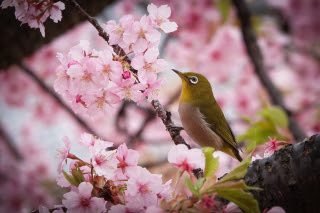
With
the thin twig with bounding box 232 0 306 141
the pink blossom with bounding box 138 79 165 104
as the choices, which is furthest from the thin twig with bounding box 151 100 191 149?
the thin twig with bounding box 232 0 306 141

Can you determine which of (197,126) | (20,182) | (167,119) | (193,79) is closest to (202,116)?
(197,126)

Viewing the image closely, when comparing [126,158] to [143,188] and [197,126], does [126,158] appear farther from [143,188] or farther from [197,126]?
[197,126]

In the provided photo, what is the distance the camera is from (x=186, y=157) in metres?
0.70

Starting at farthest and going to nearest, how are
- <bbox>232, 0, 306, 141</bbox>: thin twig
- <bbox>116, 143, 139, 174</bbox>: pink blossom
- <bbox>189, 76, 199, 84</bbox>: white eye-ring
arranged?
<bbox>232, 0, 306, 141</bbox>: thin twig
<bbox>189, 76, 199, 84</bbox>: white eye-ring
<bbox>116, 143, 139, 174</bbox>: pink blossom

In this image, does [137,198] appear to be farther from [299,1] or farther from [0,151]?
[299,1]

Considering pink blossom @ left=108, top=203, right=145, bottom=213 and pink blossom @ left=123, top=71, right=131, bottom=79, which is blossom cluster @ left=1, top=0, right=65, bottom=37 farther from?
pink blossom @ left=108, top=203, right=145, bottom=213

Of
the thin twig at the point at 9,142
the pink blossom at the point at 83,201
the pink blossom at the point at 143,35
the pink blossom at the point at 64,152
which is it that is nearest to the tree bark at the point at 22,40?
the pink blossom at the point at 143,35

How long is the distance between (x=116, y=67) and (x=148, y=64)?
92mm

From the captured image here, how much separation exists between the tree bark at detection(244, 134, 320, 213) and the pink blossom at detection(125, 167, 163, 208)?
0.71ft

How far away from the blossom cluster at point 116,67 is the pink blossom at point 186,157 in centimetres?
20

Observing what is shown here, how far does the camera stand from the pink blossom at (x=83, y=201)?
2.28 ft

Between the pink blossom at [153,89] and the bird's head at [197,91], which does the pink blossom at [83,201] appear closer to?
the pink blossom at [153,89]

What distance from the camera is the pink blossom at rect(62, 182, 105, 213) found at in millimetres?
695

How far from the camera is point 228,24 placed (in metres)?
3.13
